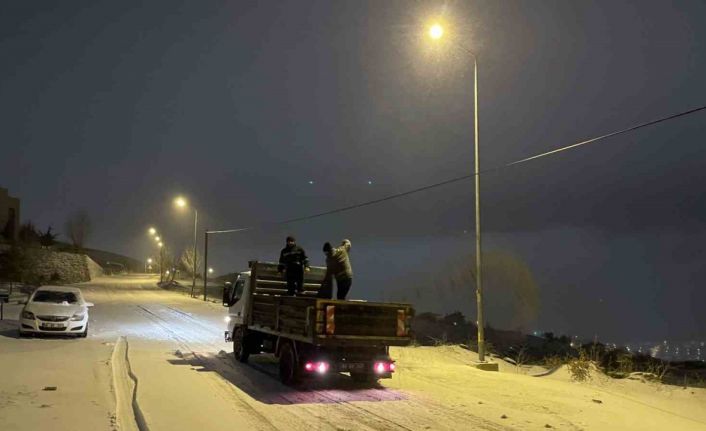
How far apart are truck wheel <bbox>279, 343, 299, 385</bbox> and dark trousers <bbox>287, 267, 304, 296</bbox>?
1.84 metres

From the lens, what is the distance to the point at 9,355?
13680mm

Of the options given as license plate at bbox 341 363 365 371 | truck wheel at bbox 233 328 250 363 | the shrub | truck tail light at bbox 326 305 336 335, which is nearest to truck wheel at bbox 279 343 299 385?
license plate at bbox 341 363 365 371

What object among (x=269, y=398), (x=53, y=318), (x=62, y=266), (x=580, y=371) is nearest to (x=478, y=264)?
(x=580, y=371)

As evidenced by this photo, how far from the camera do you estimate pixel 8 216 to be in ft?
234

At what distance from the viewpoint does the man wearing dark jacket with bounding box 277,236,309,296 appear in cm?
1361

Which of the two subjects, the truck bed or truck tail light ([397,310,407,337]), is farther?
truck tail light ([397,310,407,337])

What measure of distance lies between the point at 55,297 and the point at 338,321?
12636 millimetres

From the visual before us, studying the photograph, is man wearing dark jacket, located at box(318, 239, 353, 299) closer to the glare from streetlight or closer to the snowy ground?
the snowy ground

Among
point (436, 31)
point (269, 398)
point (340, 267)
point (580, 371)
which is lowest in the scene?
point (580, 371)

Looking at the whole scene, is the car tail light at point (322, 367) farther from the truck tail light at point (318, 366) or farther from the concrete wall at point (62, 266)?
the concrete wall at point (62, 266)

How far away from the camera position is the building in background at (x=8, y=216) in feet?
228

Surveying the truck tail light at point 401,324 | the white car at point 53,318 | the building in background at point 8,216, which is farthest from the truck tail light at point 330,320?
the building in background at point 8,216

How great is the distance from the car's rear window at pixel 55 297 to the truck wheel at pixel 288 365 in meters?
10.5

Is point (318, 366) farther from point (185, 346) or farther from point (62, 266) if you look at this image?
point (62, 266)
